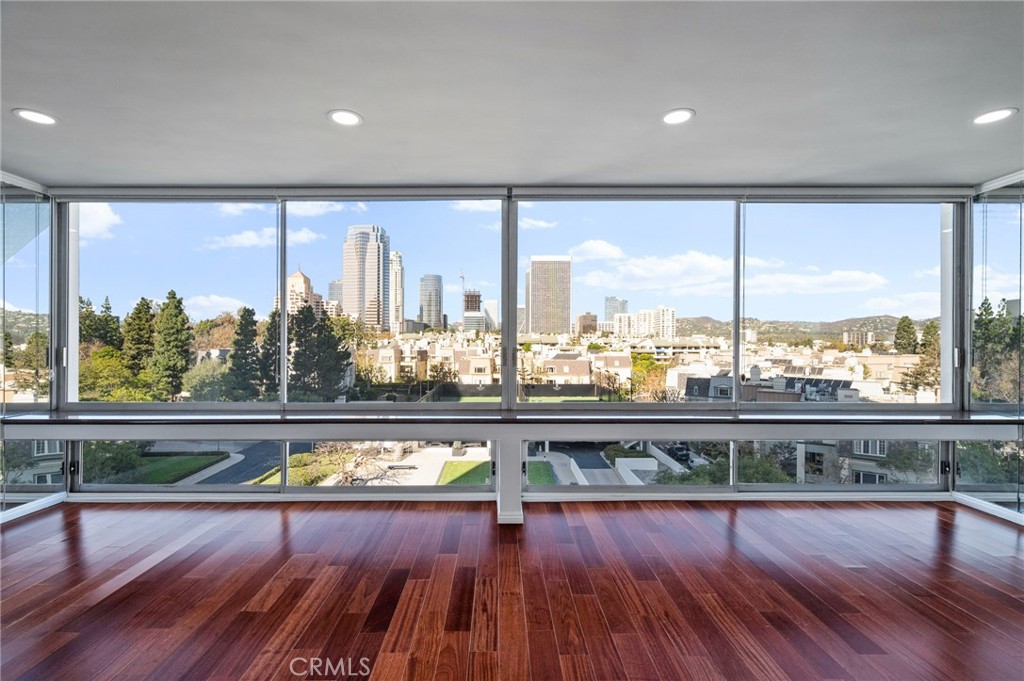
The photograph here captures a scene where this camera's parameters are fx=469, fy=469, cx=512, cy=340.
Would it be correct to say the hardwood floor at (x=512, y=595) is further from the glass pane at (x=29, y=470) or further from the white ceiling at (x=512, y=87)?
the white ceiling at (x=512, y=87)

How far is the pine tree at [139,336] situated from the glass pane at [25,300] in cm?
62

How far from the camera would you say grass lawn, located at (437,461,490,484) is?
12.9 feet

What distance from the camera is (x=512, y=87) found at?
7.28 feet

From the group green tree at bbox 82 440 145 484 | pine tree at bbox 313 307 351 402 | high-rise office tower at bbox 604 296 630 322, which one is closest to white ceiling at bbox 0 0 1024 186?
high-rise office tower at bbox 604 296 630 322

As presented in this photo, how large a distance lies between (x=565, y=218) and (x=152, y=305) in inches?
136

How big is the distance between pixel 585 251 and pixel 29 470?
4.73 metres

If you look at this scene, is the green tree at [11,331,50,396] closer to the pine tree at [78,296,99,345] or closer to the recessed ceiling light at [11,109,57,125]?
the pine tree at [78,296,99,345]

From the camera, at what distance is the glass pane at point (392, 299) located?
3.85 m

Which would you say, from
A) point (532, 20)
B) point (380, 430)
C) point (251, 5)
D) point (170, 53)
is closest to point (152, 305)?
point (380, 430)

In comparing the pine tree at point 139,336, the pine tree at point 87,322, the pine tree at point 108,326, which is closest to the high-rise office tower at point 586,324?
the pine tree at point 139,336

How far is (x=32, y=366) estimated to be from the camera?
3674mm

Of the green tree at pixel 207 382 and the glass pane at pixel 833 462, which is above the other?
the green tree at pixel 207 382

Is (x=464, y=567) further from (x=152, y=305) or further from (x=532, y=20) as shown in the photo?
(x=152, y=305)

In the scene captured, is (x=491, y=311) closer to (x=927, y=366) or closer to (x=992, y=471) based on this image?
(x=927, y=366)
